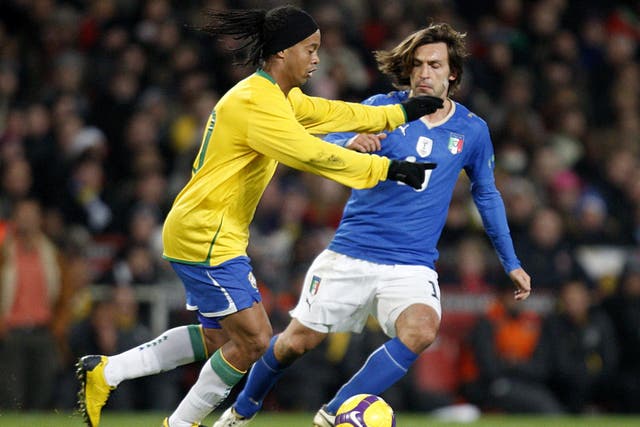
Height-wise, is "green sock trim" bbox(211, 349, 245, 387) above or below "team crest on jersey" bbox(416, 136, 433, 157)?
below

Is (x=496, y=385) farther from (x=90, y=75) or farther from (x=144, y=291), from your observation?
(x=90, y=75)

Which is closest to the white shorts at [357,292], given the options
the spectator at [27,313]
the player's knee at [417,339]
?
the player's knee at [417,339]

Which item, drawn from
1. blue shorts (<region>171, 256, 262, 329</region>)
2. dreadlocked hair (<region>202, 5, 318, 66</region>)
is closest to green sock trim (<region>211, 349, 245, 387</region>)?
blue shorts (<region>171, 256, 262, 329</region>)

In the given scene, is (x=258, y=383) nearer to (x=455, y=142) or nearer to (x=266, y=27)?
(x=455, y=142)

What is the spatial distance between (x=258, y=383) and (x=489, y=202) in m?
1.76

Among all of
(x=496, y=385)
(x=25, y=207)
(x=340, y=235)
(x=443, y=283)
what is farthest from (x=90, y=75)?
(x=340, y=235)

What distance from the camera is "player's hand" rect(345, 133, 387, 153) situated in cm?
670

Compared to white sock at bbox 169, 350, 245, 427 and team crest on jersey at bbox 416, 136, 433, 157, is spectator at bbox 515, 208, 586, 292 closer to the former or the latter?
team crest on jersey at bbox 416, 136, 433, 157

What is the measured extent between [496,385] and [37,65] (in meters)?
6.18

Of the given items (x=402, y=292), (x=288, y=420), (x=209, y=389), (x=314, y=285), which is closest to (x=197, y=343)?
(x=209, y=389)

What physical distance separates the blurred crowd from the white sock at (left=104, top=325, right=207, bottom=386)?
3953 mm

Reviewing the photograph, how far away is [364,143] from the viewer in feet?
22.0

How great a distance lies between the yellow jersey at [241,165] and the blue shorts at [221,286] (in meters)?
0.05

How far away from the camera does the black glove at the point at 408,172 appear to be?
6020mm
